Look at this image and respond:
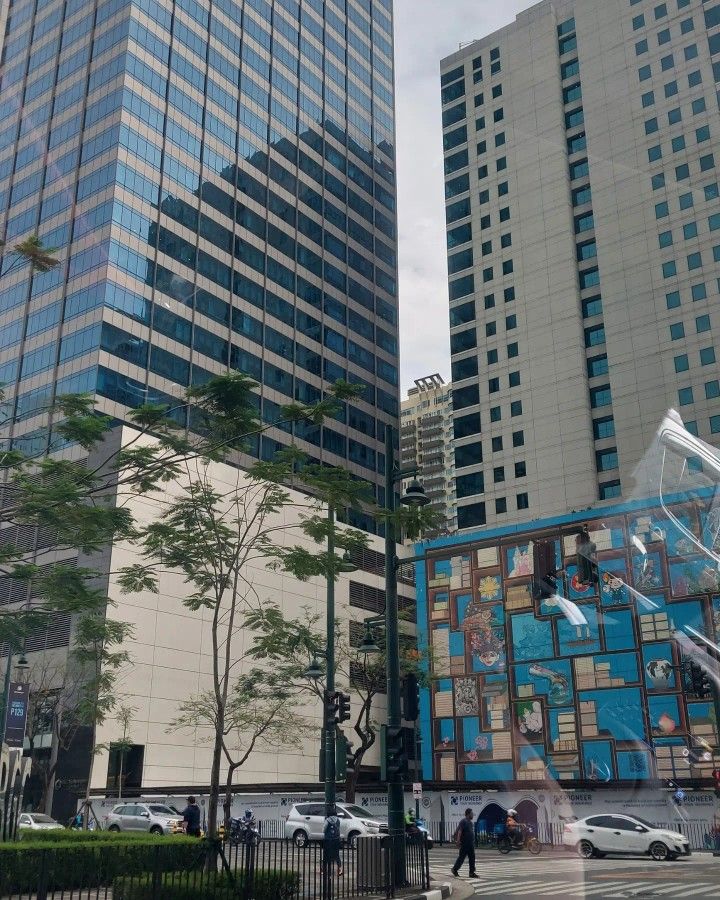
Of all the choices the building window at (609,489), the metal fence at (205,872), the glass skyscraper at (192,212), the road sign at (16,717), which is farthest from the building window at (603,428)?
the road sign at (16,717)

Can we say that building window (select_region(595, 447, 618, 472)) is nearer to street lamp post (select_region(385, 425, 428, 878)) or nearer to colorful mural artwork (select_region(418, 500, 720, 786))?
colorful mural artwork (select_region(418, 500, 720, 786))

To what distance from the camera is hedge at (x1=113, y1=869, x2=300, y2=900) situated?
14.9 meters

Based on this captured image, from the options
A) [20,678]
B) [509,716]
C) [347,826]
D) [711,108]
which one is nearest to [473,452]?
[509,716]

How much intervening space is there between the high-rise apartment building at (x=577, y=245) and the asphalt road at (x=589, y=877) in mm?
27377

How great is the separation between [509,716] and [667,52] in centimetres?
4800

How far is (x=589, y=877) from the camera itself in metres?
21.3

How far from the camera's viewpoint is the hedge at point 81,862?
1599 cm

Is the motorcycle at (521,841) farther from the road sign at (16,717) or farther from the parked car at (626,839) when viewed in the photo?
the road sign at (16,717)

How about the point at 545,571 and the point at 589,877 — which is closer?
the point at 545,571

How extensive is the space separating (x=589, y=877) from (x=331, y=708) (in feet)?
25.9

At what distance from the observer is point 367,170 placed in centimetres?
10994

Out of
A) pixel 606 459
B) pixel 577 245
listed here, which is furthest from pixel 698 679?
pixel 577 245

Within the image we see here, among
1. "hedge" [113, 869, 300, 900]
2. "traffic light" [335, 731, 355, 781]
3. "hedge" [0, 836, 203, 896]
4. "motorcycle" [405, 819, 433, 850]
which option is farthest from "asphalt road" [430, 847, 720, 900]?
"hedge" [0, 836, 203, 896]

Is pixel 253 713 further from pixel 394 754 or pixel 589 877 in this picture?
pixel 394 754
